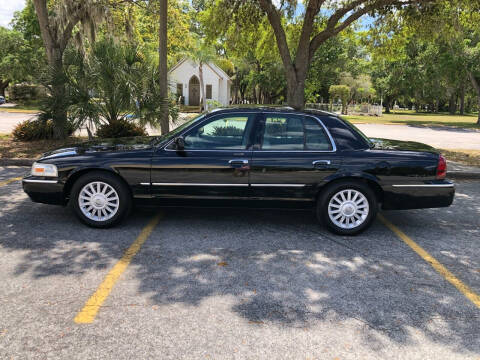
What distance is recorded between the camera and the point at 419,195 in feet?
16.5

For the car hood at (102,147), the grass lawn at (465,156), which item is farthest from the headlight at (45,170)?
the grass lawn at (465,156)

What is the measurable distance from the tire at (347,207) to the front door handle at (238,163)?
1030 mm

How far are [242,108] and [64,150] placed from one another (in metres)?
2.39

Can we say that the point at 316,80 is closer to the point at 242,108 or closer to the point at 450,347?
the point at 242,108

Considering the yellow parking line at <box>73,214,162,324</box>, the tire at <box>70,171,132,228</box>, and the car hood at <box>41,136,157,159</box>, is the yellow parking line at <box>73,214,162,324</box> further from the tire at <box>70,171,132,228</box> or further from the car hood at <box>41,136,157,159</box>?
the car hood at <box>41,136,157,159</box>

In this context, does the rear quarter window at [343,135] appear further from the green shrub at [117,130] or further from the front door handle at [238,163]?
the green shrub at [117,130]

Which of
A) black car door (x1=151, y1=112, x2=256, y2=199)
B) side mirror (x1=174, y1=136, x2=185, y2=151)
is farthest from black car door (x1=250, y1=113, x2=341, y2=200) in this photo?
side mirror (x1=174, y1=136, x2=185, y2=151)

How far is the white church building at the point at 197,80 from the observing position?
40.3 meters

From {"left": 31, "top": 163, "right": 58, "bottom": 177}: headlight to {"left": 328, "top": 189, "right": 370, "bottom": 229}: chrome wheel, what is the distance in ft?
11.3

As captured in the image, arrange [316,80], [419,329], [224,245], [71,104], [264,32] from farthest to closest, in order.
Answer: [316,80] < [264,32] < [71,104] < [224,245] < [419,329]

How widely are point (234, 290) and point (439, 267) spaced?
222 centimetres

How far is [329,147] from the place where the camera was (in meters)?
5.02

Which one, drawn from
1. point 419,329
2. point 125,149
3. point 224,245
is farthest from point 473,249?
point 125,149

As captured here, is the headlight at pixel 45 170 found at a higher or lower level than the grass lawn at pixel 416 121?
lower
